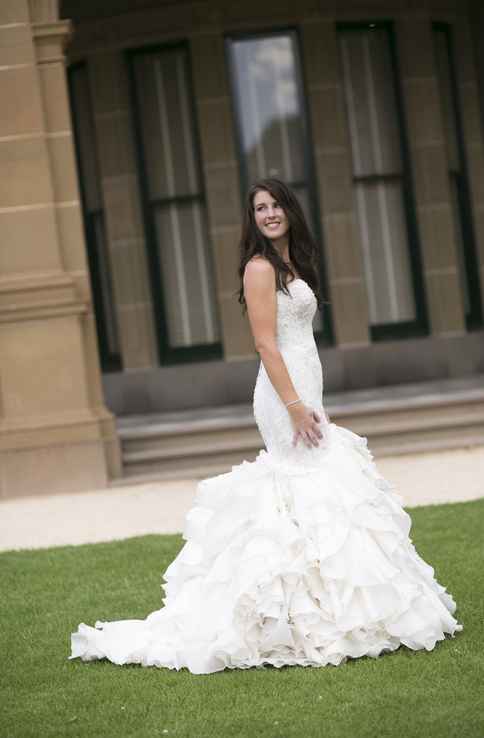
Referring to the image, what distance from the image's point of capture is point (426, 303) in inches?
601

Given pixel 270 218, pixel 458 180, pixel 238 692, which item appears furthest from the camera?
pixel 458 180

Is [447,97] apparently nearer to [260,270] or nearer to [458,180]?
[458,180]

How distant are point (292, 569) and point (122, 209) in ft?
32.6

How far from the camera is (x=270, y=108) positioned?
14961mm

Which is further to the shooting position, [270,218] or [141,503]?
[141,503]

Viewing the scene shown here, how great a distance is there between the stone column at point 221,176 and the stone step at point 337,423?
197 cm

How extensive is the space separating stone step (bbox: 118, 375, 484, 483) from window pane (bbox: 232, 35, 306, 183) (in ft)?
10.7

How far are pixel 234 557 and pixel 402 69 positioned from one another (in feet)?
33.8

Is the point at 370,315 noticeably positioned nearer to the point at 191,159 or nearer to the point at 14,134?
the point at 191,159

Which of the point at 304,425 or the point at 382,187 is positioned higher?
the point at 382,187

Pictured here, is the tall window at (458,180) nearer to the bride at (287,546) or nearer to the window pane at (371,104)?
the window pane at (371,104)

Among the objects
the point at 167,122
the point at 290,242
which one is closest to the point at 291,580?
the point at 290,242

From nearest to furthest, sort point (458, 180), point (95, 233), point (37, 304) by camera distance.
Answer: point (37, 304)
point (95, 233)
point (458, 180)

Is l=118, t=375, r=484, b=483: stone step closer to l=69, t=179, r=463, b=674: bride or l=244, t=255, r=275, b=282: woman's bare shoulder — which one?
l=69, t=179, r=463, b=674: bride
